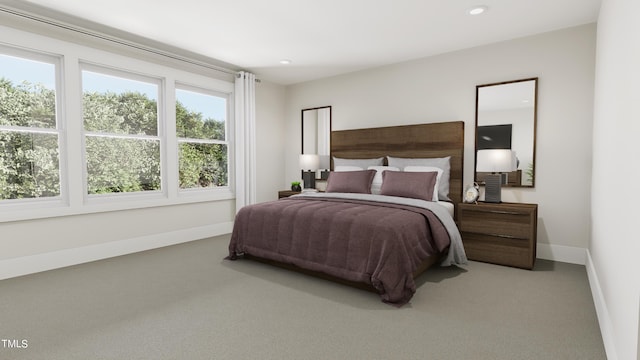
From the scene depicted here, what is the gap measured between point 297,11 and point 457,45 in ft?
6.75

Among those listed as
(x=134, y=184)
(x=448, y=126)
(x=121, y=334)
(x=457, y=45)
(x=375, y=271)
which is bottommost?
(x=121, y=334)

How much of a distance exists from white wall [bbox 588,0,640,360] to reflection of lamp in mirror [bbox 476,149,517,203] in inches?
46.3

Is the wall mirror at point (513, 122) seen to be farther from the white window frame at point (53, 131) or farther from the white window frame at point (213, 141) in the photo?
the white window frame at point (53, 131)

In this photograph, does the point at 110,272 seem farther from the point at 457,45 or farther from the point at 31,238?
the point at 457,45

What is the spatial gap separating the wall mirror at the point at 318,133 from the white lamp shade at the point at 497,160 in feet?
8.12

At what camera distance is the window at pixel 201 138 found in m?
4.75

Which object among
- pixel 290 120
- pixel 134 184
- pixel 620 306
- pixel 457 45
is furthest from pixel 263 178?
pixel 620 306

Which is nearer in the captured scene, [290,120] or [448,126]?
[448,126]

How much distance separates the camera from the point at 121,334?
2098 mm

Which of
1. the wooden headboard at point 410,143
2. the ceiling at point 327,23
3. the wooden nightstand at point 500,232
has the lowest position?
the wooden nightstand at point 500,232

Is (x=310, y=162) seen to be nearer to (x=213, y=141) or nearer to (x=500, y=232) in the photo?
(x=213, y=141)

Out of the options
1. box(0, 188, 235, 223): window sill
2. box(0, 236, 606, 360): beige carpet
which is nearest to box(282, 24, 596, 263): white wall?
box(0, 236, 606, 360): beige carpet

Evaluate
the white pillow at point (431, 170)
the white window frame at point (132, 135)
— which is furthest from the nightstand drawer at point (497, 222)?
the white window frame at point (132, 135)

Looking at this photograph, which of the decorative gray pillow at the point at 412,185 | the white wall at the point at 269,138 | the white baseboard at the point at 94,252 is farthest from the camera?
the white wall at the point at 269,138
